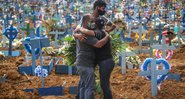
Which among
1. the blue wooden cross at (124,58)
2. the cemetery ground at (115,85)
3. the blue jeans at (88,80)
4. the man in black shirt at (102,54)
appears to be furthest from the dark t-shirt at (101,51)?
the blue wooden cross at (124,58)

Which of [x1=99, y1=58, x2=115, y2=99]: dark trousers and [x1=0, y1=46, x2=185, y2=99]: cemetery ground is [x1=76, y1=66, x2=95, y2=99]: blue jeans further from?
[x1=0, y1=46, x2=185, y2=99]: cemetery ground

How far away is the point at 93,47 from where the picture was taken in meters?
6.02

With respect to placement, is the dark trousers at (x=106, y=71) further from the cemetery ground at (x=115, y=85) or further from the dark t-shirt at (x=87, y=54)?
the cemetery ground at (x=115, y=85)

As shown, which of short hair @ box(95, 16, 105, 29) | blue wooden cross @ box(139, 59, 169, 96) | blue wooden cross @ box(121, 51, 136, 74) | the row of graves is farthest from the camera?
blue wooden cross @ box(121, 51, 136, 74)

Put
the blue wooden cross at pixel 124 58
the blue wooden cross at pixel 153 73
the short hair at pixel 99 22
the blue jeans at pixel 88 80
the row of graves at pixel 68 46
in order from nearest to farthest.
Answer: the blue jeans at pixel 88 80
the short hair at pixel 99 22
the blue wooden cross at pixel 153 73
the row of graves at pixel 68 46
the blue wooden cross at pixel 124 58

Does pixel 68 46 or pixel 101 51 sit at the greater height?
pixel 101 51

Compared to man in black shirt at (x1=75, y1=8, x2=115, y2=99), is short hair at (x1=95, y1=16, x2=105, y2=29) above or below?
above

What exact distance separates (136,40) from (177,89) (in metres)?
8.10

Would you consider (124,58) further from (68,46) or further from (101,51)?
(101,51)

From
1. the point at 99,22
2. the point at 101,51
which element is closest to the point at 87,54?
the point at 101,51

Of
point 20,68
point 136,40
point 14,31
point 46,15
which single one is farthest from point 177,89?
point 46,15

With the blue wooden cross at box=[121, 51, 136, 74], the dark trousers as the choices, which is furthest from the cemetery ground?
the dark trousers

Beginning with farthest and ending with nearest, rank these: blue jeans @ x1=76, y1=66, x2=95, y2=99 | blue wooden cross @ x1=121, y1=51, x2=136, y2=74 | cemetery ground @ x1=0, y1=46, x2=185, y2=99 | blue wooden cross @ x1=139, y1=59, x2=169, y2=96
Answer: blue wooden cross @ x1=121, y1=51, x2=136, y2=74 → cemetery ground @ x1=0, y1=46, x2=185, y2=99 → blue wooden cross @ x1=139, y1=59, x2=169, y2=96 → blue jeans @ x1=76, y1=66, x2=95, y2=99

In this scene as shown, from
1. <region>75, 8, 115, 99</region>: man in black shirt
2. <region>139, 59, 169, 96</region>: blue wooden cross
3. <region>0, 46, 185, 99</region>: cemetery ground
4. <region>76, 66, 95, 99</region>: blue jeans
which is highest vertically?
<region>75, 8, 115, 99</region>: man in black shirt
